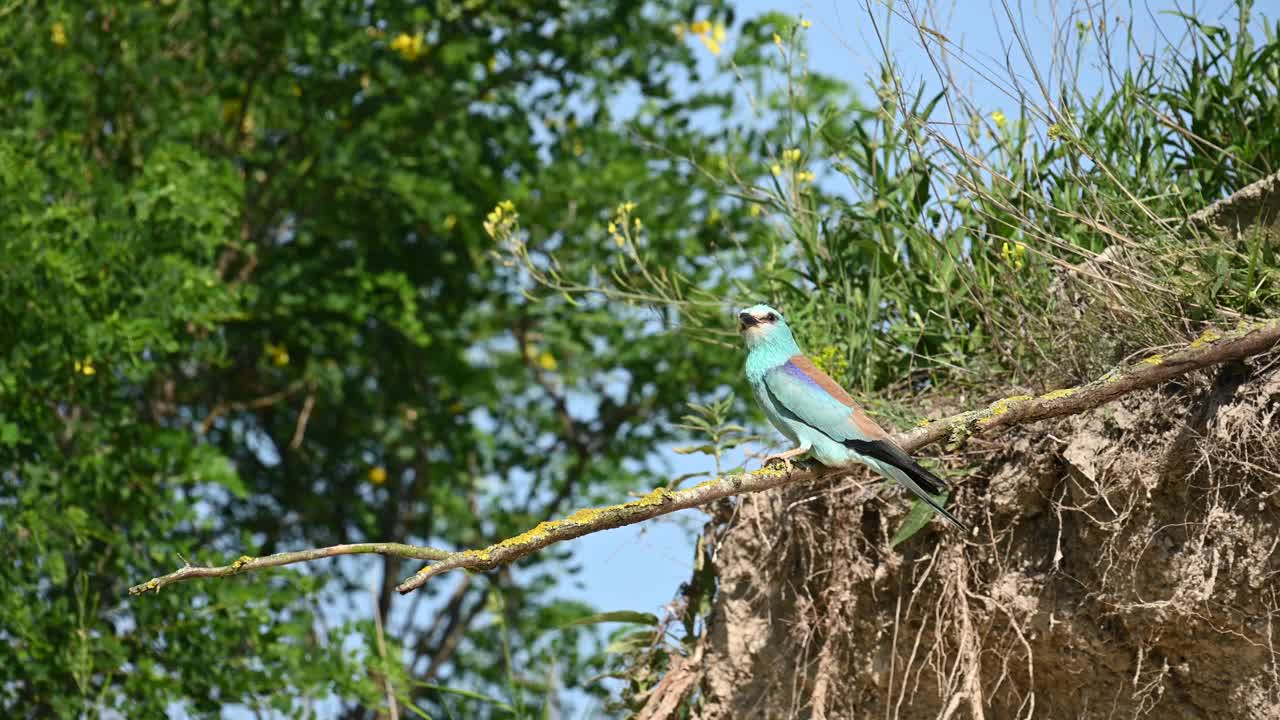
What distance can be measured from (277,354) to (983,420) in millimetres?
5052

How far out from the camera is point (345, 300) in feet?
22.8

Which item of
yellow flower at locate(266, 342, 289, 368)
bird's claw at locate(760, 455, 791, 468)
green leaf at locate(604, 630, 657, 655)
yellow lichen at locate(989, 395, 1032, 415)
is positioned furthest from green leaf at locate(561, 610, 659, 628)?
yellow flower at locate(266, 342, 289, 368)

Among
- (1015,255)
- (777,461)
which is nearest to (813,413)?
(777,461)

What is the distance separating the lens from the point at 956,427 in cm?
309

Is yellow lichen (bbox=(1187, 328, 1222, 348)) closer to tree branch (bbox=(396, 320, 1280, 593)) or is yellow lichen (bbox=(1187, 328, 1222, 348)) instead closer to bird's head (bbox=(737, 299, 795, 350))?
tree branch (bbox=(396, 320, 1280, 593))

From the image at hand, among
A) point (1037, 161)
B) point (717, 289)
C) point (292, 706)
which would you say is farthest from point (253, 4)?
point (1037, 161)

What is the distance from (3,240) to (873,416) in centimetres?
333

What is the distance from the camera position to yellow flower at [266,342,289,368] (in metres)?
7.38

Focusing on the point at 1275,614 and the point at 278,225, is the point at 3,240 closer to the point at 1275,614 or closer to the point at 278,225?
the point at 278,225

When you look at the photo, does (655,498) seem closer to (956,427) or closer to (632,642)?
(956,427)

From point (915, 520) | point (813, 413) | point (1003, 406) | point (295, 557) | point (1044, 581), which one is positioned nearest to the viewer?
point (295, 557)

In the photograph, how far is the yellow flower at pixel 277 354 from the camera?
7.38 m

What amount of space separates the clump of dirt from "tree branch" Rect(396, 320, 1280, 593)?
0.11m

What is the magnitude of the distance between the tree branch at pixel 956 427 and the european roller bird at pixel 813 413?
0.29 feet
